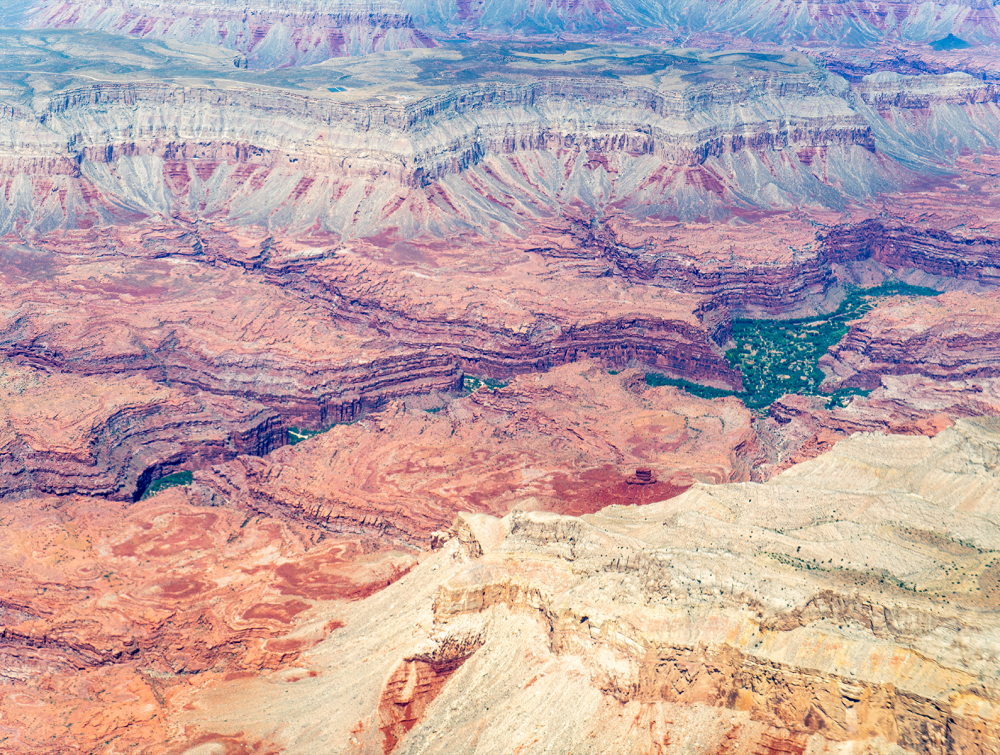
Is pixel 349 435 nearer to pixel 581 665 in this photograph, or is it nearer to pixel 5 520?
pixel 5 520

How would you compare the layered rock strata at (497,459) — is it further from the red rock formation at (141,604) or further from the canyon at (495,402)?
the red rock formation at (141,604)

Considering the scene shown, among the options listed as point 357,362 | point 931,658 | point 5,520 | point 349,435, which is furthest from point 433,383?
point 931,658

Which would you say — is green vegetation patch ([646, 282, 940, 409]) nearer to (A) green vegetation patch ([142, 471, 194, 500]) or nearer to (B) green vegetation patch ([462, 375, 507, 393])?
(B) green vegetation patch ([462, 375, 507, 393])

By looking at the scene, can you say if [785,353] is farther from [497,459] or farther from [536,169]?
[536,169]

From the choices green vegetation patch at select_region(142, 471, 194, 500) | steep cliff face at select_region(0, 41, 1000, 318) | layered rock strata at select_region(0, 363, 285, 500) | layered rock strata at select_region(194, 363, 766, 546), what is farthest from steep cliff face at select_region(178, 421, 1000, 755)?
steep cliff face at select_region(0, 41, 1000, 318)

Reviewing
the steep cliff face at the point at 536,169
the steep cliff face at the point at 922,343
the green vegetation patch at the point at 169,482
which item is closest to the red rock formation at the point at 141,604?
the green vegetation patch at the point at 169,482

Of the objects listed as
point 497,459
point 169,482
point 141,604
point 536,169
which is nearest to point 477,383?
point 497,459
